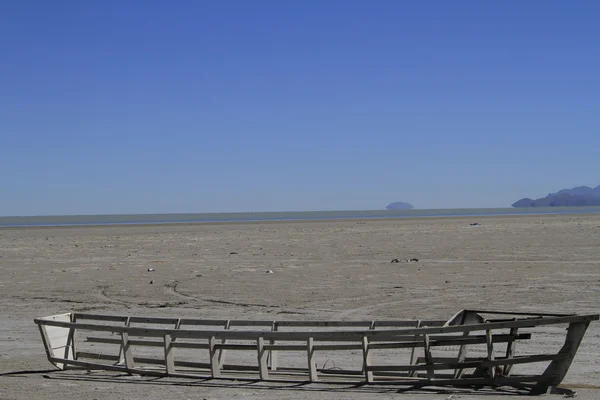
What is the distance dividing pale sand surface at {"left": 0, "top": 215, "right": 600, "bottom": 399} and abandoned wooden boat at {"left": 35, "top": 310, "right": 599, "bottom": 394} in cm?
39

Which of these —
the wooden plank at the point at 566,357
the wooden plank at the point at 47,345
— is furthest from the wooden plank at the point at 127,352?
the wooden plank at the point at 566,357

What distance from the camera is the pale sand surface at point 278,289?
36.6 ft

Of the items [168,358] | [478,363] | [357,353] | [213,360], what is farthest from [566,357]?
[168,358]

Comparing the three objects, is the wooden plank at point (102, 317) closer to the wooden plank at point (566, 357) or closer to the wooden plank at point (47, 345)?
the wooden plank at point (47, 345)

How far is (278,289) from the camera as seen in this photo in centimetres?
2164

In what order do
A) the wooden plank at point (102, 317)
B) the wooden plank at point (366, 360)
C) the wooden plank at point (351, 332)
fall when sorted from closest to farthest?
the wooden plank at point (351, 332) → the wooden plank at point (366, 360) → the wooden plank at point (102, 317)

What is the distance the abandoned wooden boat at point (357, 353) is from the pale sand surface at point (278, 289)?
0.39m

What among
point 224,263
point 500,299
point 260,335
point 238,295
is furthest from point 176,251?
point 260,335

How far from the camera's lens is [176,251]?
3666 centimetres

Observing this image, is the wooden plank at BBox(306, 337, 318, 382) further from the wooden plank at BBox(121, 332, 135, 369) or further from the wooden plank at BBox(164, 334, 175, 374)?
the wooden plank at BBox(121, 332, 135, 369)

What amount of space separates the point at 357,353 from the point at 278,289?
8551 millimetres

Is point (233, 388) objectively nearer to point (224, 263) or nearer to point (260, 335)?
point (260, 335)

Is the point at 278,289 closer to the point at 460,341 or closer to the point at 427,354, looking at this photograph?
the point at 427,354

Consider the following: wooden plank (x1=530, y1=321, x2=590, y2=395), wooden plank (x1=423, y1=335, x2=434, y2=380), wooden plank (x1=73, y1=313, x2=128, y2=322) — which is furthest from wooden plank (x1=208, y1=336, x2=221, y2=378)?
wooden plank (x1=530, y1=321, x2=590, y2=395)
